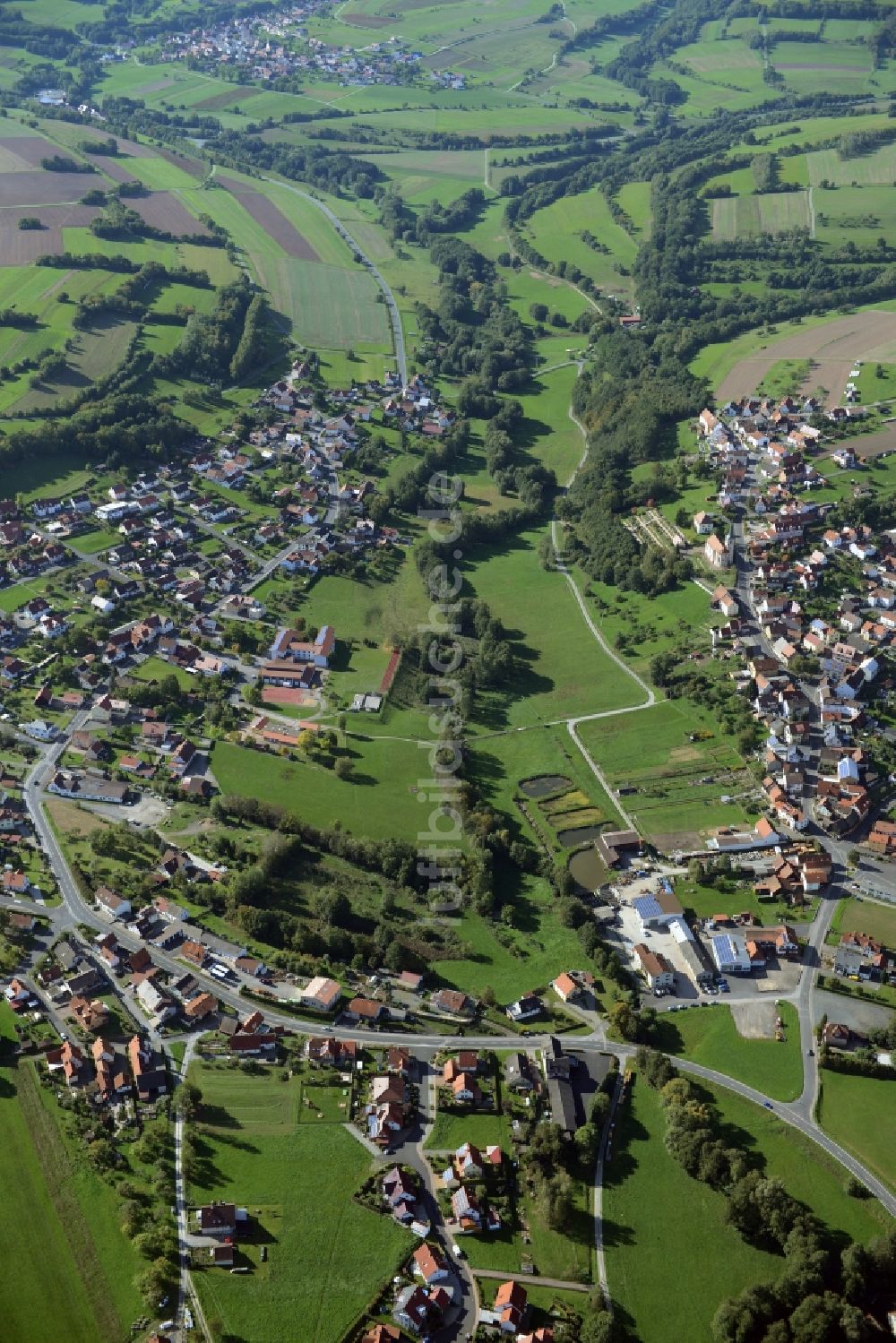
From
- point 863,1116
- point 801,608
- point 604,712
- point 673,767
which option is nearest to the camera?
point 863,1116

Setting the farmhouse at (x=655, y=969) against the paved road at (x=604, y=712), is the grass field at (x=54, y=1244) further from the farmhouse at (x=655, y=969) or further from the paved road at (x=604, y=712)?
the paved road at (x=604, y=712)

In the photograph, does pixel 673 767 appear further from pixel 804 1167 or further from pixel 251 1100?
pixel 251 1100

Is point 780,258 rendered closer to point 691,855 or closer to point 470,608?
point 470,608

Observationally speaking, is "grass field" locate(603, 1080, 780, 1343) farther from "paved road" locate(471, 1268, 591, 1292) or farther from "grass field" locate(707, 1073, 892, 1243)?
"grass field" locate(707, 1073, 892, 1243)

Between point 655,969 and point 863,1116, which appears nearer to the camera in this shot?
point 863,1116

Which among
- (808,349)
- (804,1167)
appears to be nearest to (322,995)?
(804,1167)

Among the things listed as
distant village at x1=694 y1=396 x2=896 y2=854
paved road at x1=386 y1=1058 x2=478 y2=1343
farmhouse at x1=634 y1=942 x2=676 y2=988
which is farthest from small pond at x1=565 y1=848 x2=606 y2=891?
paved road at x1=386 y1=1058 x2=478 y2=1343
